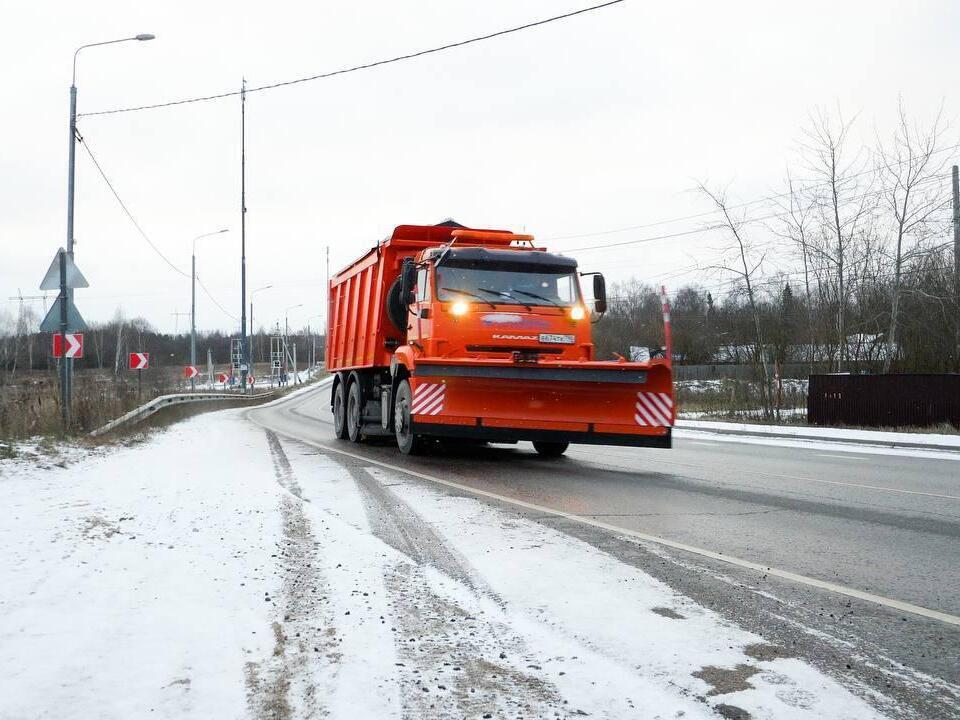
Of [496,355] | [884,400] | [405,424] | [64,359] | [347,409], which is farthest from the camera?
[884,400]

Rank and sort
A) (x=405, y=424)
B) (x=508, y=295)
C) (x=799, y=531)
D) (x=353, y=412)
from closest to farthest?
(x=799, y=531) → (x=508, y=295) → (x=405, y=424) → (x=353, y=412)

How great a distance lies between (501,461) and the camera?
12.6 m

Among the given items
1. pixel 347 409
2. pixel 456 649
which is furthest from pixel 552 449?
pixel 456 649

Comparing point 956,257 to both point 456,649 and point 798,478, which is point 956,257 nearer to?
point 798,478

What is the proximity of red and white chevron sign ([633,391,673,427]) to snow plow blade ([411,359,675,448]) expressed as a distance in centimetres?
1

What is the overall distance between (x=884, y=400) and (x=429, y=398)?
1437 centimetres

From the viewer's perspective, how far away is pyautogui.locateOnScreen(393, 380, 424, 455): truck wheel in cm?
1262

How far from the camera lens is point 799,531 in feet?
21.9

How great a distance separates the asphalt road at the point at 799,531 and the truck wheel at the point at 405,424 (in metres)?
0.24

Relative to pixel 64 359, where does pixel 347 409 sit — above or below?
below

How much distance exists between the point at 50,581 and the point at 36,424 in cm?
1123

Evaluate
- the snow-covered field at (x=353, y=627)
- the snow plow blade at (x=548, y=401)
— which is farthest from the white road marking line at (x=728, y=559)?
the snow plow blade at (x=548, y=401)

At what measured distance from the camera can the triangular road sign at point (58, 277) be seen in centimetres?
1433

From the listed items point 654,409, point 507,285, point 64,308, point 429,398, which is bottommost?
point 654,409
